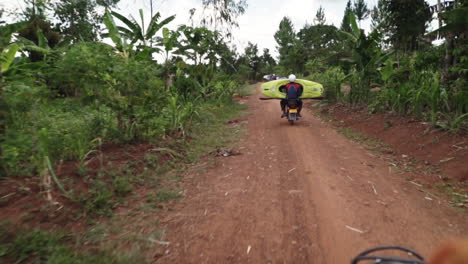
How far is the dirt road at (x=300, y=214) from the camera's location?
104 inches

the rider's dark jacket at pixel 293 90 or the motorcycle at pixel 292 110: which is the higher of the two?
the rider's dark jacket at pixel 293 90

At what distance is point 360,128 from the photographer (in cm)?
777

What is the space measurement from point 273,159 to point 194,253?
303cm

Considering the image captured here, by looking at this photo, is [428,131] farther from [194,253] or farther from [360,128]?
[194,253]

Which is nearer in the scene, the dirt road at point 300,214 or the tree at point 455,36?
the dirt road at point 300,214

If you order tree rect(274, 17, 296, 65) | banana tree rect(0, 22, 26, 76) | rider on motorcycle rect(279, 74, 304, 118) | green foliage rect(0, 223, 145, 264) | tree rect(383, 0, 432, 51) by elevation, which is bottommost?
green foliage rect(0, 223, 145, 264)

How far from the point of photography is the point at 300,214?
3240mm

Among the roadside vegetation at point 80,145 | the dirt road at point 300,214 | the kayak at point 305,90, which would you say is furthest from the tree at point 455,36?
the roadside vegetation at point 80,145

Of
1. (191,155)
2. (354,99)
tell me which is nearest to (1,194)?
(191,155)

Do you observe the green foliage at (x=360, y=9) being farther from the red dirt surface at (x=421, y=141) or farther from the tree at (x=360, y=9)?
the red dirt surface at (x=421, y=141)

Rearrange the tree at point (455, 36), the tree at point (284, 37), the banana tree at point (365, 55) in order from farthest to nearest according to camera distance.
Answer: the tree at point (284, 37)
the banana tree at point (365, 55)
the tree at point (455, 36)

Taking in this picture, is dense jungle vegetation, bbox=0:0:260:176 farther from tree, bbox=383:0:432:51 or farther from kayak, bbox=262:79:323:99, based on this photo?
tree, bbox=383:0:432:51

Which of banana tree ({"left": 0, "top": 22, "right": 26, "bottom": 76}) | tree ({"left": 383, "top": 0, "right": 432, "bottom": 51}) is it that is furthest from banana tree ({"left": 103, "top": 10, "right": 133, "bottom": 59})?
tree ({"left": 383, "top": 0, "right": 432, "bottom": 51})

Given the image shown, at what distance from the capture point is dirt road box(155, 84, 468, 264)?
2631 millimetres
